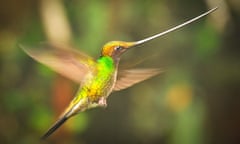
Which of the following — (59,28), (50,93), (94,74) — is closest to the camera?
(94,74)

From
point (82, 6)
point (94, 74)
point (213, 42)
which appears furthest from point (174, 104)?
point (94, 74)

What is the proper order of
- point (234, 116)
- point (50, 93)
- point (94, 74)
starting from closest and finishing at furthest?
1. point (94, 74)
2. point (50, 93)
3. point (234, 116)

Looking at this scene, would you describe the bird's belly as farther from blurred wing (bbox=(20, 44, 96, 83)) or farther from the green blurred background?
the green blurred background

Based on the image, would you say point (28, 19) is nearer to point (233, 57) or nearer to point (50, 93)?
point (50, 93)

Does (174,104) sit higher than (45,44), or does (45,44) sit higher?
(45,44)

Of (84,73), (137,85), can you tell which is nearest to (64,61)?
(84,73)

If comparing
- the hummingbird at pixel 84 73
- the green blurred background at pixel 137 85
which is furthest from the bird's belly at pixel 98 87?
the green blurred background at pixel 137 85

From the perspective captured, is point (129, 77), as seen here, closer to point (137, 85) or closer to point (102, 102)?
point (102, 102)
